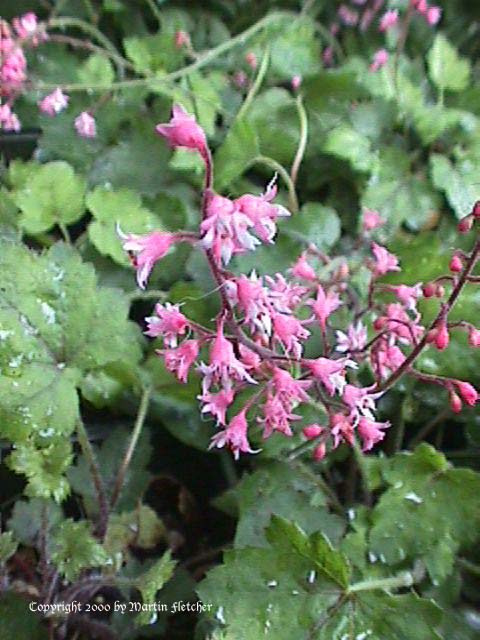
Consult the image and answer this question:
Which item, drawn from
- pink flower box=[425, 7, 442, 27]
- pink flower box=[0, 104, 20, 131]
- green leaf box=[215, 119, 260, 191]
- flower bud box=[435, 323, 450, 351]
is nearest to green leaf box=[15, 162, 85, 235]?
pink flower box=[0, 104, 20, 131]

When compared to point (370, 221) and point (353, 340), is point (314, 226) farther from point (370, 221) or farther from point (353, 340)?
point (353, 340)

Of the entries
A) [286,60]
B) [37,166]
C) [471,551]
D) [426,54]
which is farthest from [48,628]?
[426,54]

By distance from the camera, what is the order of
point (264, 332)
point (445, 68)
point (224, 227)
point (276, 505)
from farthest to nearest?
point (445, 68) → point (276, 505) → point (264, 332) → point (224, 227)

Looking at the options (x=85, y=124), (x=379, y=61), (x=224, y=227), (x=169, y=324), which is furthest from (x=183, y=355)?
(x=379, y=61)

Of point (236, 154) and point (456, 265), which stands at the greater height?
point (456, 265)

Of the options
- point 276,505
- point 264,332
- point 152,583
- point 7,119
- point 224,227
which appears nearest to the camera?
point 224,227

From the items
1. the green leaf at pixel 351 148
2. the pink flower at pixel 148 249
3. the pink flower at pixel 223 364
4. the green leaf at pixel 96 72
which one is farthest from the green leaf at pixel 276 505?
the green leaf at pixel 96 72

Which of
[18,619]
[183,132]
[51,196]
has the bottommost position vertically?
[18,619]
